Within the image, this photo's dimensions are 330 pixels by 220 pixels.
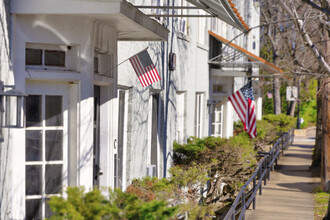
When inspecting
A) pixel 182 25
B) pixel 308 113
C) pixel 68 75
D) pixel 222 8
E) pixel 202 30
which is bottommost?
pixel 308 113

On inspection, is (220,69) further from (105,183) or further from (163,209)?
(163,209)

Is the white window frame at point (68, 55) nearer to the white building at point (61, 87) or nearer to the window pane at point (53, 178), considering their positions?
the white building at point (61, 87)

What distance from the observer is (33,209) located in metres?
6.53

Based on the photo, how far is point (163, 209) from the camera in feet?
15.6

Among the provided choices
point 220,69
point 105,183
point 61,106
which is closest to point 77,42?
point 61,106

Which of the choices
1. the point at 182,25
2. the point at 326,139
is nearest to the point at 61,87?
the point at 182,25

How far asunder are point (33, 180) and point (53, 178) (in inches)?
9.7

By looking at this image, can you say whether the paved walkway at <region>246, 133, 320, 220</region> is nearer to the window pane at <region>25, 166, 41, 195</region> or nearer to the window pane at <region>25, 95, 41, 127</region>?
the window pane at <region>25, 166, 41, 195</region>

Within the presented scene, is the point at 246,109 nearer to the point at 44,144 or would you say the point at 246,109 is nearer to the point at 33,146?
the point at 44,144

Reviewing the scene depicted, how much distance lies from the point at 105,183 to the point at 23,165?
1.82 metres

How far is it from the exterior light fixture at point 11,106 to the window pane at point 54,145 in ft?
2.03

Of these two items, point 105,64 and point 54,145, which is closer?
point 54,145

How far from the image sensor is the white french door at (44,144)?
21.4 feet

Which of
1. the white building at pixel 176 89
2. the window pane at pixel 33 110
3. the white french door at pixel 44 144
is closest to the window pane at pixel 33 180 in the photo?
the white french door at pixel 44 144
